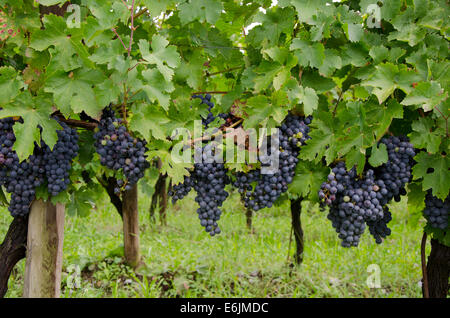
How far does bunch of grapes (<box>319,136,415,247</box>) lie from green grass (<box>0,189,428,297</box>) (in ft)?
7.99

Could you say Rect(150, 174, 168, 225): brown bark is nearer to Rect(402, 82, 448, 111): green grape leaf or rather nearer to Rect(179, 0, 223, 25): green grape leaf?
Rect(179, 0, 223, 25): green grape leaf

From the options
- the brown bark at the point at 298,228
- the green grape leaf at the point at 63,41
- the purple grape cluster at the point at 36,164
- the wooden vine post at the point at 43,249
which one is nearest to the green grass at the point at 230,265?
the brown bark at the point at 298,228

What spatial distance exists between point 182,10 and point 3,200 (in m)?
1.41

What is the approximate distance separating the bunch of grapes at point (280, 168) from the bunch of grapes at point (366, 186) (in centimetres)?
17

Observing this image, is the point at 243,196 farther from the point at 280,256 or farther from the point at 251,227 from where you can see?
the point at 251,227

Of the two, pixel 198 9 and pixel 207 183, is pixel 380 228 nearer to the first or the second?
pixel 207 183

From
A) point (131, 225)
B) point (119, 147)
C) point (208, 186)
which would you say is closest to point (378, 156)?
point (208, 186)

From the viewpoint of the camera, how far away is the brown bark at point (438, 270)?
96.4 inches

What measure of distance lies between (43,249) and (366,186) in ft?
5.23

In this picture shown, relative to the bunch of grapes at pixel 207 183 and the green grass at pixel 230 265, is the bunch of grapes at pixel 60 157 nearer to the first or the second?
the bunch of grapes at pixel 207 183

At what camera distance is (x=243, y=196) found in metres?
1.91

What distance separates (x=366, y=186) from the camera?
1.87 metres

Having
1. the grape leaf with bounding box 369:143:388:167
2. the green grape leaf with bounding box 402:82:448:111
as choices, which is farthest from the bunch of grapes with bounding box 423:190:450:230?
the green grape leaf with bounding box 402:82:448:111
